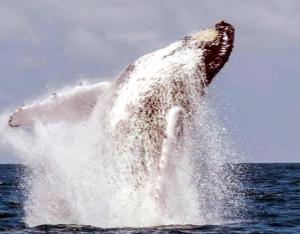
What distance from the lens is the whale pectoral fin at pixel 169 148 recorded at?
17.3 metres

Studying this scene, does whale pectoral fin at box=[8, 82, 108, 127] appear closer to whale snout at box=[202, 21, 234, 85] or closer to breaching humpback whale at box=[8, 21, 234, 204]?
breaching humpback whale at box=[8, 21, 234, 204]

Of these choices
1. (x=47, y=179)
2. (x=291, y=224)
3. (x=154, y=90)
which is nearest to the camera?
(x=154, y=90)

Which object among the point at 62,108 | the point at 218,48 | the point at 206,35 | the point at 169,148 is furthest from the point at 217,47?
the point at 62,108

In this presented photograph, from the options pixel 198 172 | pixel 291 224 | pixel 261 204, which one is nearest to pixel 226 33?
pixel 198 172

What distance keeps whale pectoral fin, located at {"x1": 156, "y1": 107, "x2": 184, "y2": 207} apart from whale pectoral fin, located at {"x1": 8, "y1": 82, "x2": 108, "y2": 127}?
2.28m

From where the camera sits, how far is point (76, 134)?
63.2ft

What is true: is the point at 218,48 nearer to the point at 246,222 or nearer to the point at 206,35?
the point at 206,35

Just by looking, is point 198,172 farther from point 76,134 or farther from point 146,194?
point 76,134

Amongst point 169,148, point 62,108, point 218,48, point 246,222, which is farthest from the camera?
point 246,222

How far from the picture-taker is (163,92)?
59.6 ft

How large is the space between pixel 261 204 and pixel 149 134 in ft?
45.4

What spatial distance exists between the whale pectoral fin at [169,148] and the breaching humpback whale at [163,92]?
0.07 feet

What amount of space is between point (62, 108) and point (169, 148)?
3328mm

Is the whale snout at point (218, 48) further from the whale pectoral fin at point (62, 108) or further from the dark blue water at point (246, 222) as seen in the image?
the dark blue water at point (246, 222)
